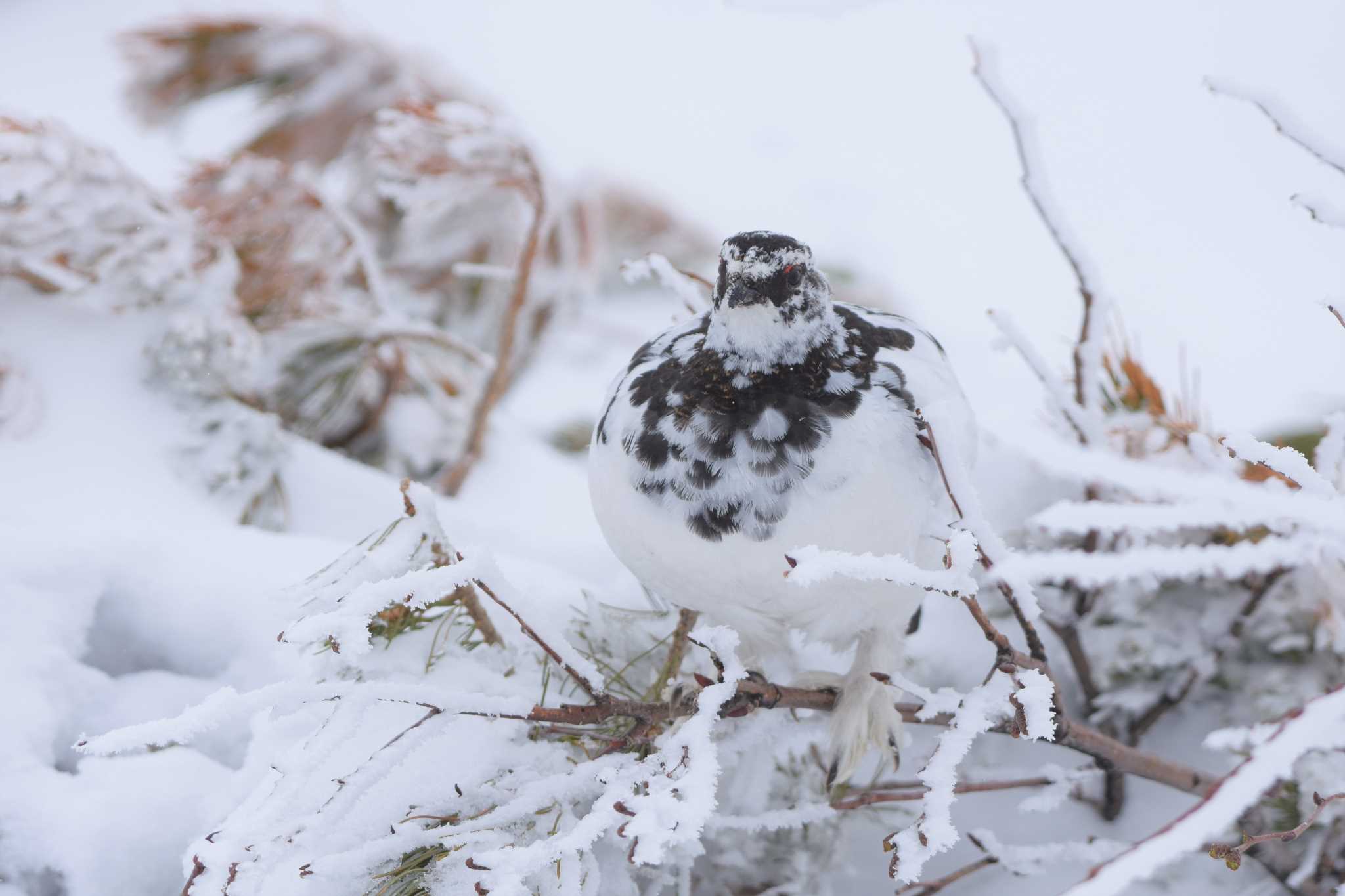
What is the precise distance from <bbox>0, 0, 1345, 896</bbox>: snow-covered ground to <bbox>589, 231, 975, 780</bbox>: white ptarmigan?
0.23 ft

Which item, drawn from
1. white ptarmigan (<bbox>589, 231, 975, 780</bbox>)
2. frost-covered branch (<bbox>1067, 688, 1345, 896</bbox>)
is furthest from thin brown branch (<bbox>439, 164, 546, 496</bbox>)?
frost-covered branch (<bbox>1067, 688, 1345, 896</bbox>)

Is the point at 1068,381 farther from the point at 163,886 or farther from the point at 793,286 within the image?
the point at 163,886

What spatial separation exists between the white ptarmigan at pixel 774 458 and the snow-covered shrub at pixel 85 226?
446 millimetres

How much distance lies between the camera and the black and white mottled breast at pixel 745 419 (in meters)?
0.41

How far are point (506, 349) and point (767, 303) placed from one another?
43 cm

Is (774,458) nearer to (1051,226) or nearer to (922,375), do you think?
(922,375)

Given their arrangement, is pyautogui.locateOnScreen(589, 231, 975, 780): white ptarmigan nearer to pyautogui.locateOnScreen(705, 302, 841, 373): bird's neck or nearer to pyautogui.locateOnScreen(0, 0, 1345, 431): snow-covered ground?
pyautogui.locateOnScreen(705, 302, 841, 373): bird's neck

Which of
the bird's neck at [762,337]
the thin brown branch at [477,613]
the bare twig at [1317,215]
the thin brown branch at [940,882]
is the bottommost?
the thin brown branch at [940,882]


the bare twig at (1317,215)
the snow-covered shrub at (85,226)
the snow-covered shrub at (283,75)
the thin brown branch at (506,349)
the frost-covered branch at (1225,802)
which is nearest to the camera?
the frost-covered branch at (1225,802)

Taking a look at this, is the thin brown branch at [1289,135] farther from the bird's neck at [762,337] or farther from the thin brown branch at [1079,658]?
the thin brown branch at [1079,658]

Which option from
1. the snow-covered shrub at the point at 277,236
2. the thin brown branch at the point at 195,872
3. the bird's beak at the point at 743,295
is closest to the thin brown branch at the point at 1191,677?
the bird's beak at the point at 743,295

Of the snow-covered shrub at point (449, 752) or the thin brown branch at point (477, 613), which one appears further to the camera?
the thin brown branch at point (477, 613)

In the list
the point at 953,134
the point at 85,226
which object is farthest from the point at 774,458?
the point at 953,134

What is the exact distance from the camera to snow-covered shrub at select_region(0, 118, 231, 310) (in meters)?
0.68
